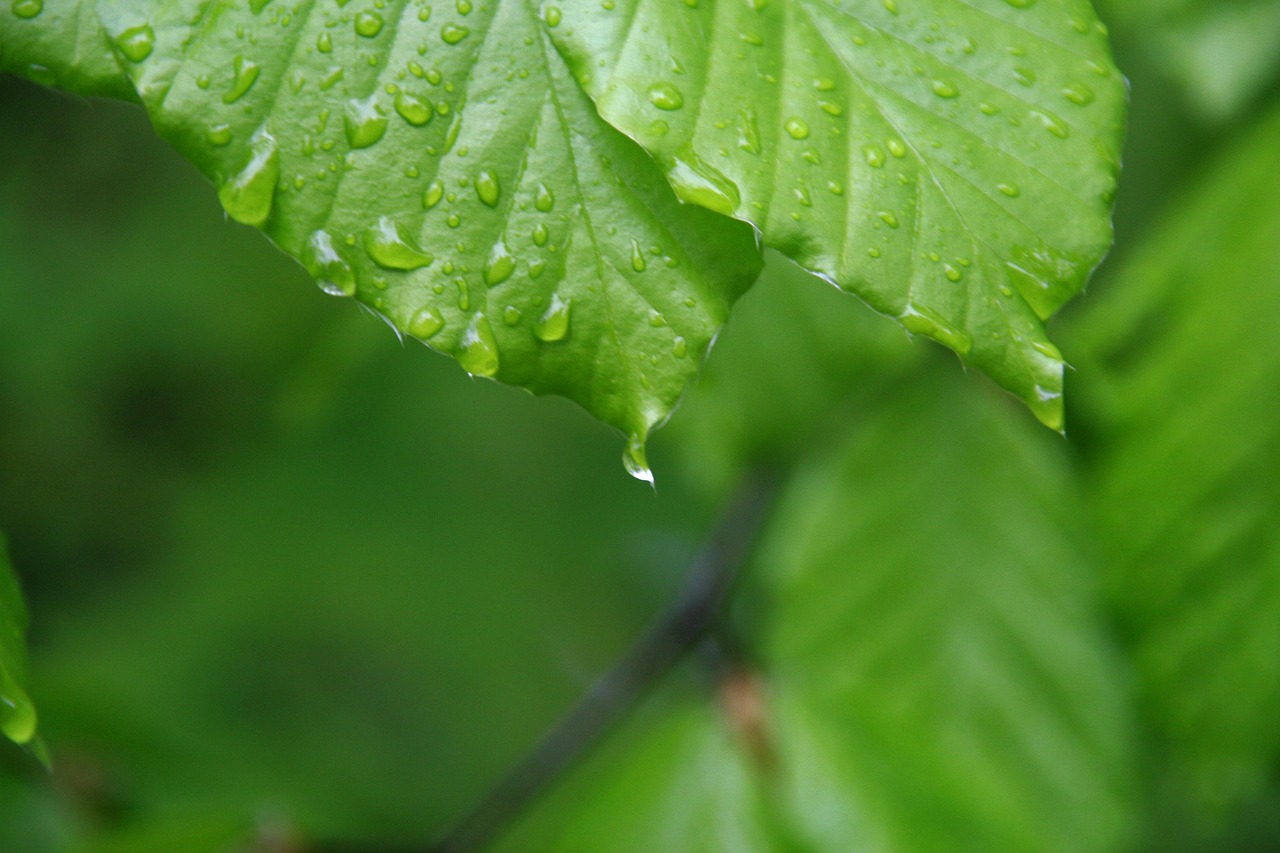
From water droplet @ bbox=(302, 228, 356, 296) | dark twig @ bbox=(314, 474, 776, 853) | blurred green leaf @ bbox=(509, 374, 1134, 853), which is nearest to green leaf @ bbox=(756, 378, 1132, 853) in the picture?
blurred green leaf @ bbox=(509, 374, 1134, 853)

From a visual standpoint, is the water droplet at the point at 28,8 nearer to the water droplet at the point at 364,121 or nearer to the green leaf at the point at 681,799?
the water droplet at the point at 364,121

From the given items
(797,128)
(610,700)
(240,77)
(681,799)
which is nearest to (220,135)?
(240,77)

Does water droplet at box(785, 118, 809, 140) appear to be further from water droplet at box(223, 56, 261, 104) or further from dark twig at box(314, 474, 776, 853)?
dark twig at box(314, 474, 776, 853)

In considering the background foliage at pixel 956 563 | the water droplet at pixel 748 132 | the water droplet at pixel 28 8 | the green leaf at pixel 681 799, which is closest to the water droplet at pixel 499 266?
the water droplet at pixel 748 132

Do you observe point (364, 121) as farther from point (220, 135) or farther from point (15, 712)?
point (15, 712)

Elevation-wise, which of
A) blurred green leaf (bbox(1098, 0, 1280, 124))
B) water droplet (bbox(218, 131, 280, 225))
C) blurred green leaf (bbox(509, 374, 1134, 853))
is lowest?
blurred green leaf (bbox(509, 374, 1134, 853))

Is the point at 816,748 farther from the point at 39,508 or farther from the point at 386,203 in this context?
the point at 39,508

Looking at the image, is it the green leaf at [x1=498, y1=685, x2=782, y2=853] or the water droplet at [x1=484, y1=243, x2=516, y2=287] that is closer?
the water droplet at [x1=484, y1=243, x2=516, y2=287]
